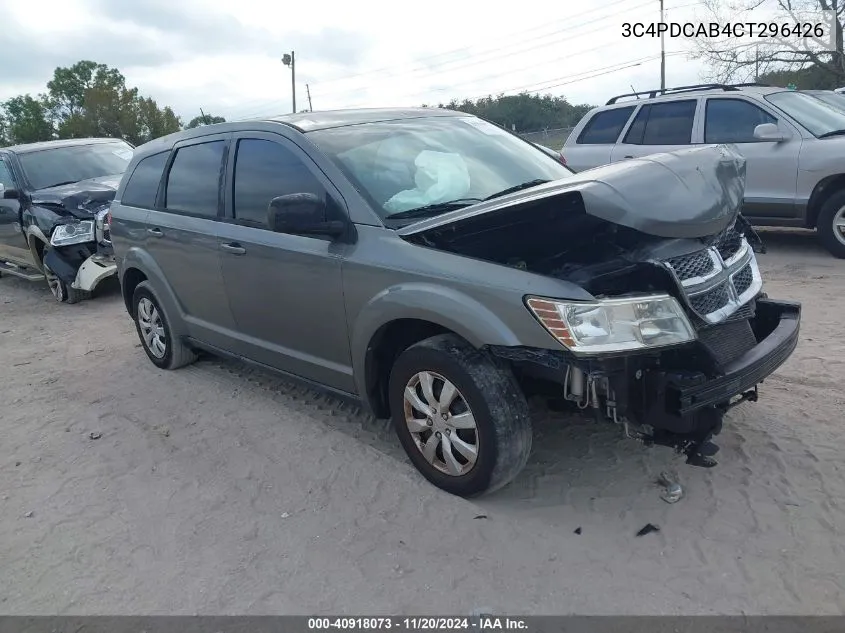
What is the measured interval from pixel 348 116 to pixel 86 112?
199 ft

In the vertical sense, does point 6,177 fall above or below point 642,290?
above

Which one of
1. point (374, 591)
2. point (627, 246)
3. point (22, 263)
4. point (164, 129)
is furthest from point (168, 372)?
point (164, 129)

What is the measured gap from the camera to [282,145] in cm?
405

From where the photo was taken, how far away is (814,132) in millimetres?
7594

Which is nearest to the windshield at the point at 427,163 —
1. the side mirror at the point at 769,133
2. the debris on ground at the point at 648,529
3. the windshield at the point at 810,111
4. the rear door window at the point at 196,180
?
the rear door window at the point at 196,180

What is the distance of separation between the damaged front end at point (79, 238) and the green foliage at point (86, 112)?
36.2 meters

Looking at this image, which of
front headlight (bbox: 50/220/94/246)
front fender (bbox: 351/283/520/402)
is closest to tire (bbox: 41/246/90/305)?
front headlight (bbox: 50/220/94/246)

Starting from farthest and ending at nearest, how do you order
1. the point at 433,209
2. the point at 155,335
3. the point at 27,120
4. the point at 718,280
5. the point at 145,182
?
the point at 27,120
the point at 155,335
the point at 145,182
the point at 433,209
the point at 718,280

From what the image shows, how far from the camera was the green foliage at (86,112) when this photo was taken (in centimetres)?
5391

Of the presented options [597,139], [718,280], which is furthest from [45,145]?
[718,280]

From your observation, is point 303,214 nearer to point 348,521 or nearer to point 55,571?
Answer: point 348,521

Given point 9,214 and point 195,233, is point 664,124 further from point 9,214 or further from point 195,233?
point 9,214

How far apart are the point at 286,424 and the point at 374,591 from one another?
1.77 meters
